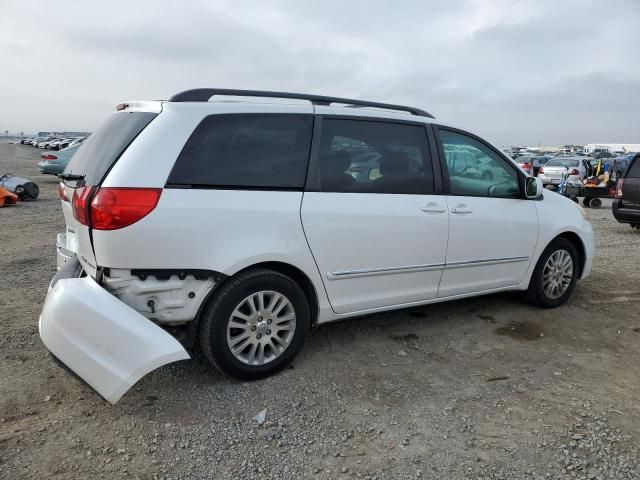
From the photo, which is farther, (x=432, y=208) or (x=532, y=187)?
(x=532, y=187)

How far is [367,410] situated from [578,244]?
3296mm

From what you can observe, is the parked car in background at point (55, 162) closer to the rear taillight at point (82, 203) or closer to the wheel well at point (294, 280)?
the rear taillight at point (82, 203)

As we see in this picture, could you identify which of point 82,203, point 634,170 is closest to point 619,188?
point 634,170

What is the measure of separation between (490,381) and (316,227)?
5.15ft

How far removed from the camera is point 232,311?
3.27 meters

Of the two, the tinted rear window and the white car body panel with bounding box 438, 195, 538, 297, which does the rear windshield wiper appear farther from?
the tinted rear window

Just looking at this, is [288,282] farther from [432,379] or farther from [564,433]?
[564,433]

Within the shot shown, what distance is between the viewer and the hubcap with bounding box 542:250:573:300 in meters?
5.07

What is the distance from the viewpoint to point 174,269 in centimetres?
308

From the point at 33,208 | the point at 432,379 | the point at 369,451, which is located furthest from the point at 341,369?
the point at 33,208

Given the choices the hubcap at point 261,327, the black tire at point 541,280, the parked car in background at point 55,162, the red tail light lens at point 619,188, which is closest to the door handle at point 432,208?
the hubcap at point 261,327

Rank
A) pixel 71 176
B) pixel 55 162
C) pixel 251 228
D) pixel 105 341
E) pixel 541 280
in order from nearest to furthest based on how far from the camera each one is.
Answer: pixel 105 341, pixel 251 228, pixel 71 176, pixel 541 280, pixel 55 162

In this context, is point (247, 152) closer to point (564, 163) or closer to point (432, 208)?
point (432, 208)

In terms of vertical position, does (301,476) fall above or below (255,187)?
below
